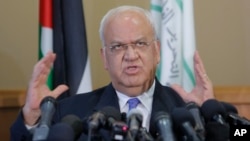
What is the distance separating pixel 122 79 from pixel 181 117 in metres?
0.75

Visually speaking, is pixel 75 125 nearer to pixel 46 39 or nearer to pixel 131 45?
pixel 131 45

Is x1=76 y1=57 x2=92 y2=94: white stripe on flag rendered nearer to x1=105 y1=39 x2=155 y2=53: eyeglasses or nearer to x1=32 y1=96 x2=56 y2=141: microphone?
x1=105 y1=39 x2=155 y2=53: eyeglasses

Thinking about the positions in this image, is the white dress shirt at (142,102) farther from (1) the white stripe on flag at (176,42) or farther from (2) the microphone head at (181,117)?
(2) the microphone head at (181,117)

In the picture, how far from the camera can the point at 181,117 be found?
3.73ft

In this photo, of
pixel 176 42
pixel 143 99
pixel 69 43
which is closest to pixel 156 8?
pixel 176 42

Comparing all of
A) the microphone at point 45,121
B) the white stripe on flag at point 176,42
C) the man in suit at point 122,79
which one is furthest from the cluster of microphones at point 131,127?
the white stripe on flag at point 176,42

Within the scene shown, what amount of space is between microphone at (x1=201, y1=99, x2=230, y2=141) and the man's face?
54cm

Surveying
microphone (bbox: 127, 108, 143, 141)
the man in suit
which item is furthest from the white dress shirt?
microphone (bbox: 127, 108, 143, 141)

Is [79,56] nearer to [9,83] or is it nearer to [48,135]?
[9,83]

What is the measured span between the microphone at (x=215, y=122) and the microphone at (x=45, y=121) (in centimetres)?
43

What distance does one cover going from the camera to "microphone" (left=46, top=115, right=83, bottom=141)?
1059mm

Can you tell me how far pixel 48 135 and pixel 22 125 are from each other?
79 cm

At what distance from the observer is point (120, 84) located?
6.24ft

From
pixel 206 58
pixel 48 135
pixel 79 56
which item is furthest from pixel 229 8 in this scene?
pixel 48 135
